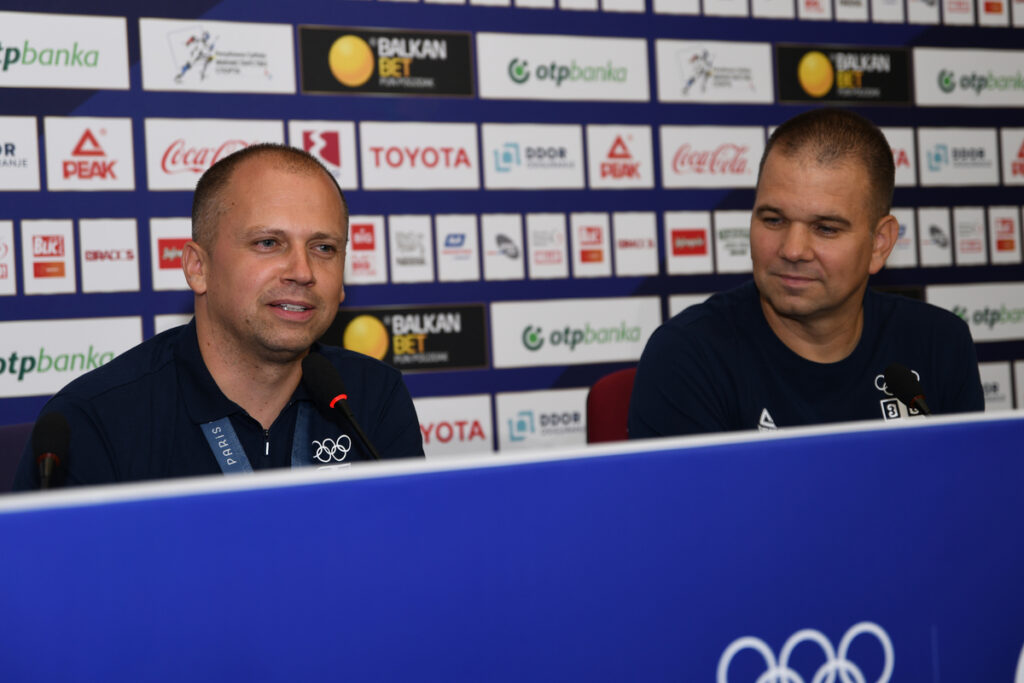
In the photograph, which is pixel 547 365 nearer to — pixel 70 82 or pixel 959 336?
pixel 959 336

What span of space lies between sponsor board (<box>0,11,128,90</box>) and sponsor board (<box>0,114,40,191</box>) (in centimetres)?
10

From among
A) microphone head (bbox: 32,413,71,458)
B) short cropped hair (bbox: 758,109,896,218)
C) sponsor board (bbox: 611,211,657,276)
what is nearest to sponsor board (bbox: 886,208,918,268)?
sponsor board (bbox: 611,211,657,276)

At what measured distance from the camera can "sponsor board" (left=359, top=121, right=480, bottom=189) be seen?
2.83 metres

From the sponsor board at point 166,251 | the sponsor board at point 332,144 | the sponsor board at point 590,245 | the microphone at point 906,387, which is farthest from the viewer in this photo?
the sponsor board at point 590,245

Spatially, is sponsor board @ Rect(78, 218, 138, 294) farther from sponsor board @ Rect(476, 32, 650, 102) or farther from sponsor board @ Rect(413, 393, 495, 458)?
sponsor board @ Rect(476, 32, 650, 102)

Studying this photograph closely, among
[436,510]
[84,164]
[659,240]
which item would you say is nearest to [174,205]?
[84,164]

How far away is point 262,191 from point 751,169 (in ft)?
6.76

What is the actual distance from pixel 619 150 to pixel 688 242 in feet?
1.27

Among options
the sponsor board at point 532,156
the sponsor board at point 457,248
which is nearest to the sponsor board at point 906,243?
the sponsor board at point 532,156

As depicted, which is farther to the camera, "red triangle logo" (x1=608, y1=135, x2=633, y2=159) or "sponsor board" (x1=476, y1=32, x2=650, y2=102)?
"red triangle logo" (x1=608, y1=135, x2=633, y2=159)

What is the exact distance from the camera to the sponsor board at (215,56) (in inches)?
103

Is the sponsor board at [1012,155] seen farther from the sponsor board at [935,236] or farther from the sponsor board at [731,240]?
the sponsor board at [731,240]

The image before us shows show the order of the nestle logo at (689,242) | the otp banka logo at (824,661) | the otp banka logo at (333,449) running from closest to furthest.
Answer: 1. the otp banka logo at (824,661)
2. the otp banka logo at (333,449)
3. the nestle logo at (689,242)

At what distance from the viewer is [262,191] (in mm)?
1616
